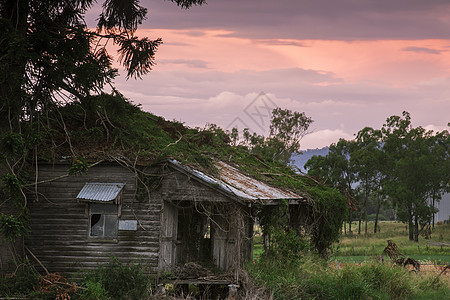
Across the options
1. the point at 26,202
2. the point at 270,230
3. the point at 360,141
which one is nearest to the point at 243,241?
the point at 270,230

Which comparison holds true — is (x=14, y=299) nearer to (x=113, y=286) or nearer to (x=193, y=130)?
(x=113, y=286)

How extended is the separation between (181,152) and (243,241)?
3476 mm

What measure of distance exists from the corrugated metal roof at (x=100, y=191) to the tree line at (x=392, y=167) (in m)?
41.3

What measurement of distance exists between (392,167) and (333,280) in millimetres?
46126

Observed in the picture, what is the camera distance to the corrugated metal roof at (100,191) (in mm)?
15688

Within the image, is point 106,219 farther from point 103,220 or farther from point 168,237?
point 168,237

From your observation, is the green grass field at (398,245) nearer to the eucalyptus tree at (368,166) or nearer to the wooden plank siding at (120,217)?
the eucalyptus tree at (368,166)

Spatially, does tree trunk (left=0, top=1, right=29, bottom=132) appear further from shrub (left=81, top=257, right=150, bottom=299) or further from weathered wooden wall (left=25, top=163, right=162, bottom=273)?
shrub (left=81, top=257, right=150, bottom=299)

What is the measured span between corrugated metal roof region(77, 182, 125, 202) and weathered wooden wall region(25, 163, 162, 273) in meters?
0.19

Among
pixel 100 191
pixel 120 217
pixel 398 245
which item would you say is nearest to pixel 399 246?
pixel 398 245

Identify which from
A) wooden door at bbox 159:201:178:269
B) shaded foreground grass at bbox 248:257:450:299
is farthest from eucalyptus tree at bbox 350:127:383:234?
wooden door at bbox 159:201:178:269

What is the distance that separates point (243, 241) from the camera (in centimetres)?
1673

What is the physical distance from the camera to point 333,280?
1611 cm

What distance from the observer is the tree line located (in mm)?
53875
